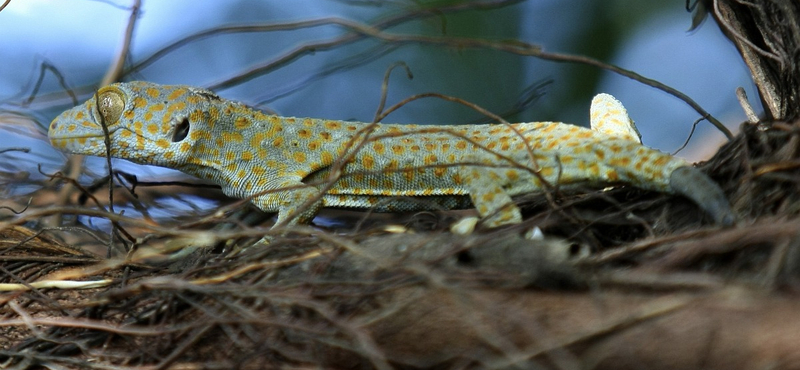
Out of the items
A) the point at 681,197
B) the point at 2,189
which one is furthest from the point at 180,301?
the point at 2,189

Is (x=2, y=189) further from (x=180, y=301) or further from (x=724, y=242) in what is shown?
(x=724, y=242)

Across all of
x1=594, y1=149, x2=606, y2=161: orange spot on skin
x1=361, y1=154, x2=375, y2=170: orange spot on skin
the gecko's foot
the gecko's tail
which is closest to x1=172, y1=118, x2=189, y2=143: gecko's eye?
x1=361, y1=154, x2=375, y2=170: orange spot on skin

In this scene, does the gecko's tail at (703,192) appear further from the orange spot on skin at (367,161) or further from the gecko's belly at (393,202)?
the orange spot on skin at (367,161)

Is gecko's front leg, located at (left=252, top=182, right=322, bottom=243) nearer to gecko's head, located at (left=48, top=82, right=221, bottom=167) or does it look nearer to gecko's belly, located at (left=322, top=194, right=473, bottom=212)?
gecko's belly, located at (left=322, top=194, right=473, bottom=212)

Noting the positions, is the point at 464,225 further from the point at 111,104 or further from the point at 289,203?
the point at 111,104

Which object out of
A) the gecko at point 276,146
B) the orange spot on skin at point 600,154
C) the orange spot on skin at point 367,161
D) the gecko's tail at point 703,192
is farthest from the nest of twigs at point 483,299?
the orange spot on skin at point 367,161

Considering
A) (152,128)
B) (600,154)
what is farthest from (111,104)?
(600,154)
